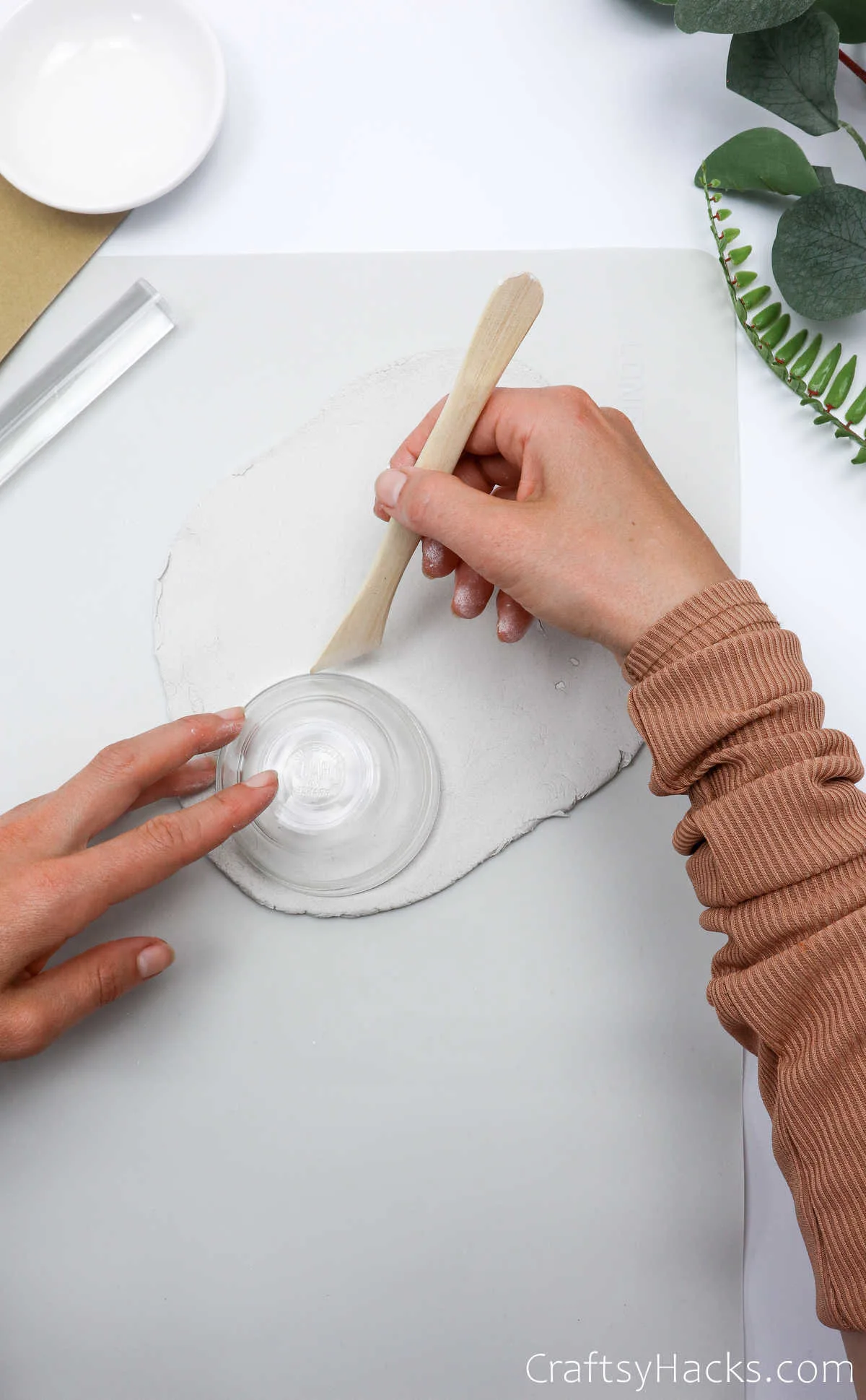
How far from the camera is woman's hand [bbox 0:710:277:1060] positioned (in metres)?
0.62

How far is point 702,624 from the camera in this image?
60 centimetres

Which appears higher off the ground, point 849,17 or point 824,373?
point 849,17

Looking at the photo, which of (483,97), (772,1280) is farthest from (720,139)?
(772,1280)

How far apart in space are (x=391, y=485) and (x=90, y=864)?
308 mm

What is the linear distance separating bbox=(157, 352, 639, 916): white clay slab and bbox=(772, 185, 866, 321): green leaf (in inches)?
8.6

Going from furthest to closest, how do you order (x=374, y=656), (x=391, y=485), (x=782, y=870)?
1. (x=374, y=656)
2. (x=391, y=485)
3. (x=782, y=870)

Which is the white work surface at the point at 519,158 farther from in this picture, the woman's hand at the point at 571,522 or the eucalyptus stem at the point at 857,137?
the woman's hand at the point at 571,522

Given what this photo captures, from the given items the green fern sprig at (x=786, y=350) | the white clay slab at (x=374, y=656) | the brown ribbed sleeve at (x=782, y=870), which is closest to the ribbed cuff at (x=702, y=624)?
the brown ribbed sleeve at (x=782, y=870)

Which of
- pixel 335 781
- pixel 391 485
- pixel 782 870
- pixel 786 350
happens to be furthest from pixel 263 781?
pixel 786 350

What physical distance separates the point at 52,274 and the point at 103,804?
0.43 metres

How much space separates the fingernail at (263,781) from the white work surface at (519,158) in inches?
15.7

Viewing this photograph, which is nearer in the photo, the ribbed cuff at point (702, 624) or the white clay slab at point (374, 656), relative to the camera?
Result: the ribbed cuff at point (702, 624)

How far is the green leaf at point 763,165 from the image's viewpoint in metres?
0.76

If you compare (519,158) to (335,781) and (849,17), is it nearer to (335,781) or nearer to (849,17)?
(849,17)
